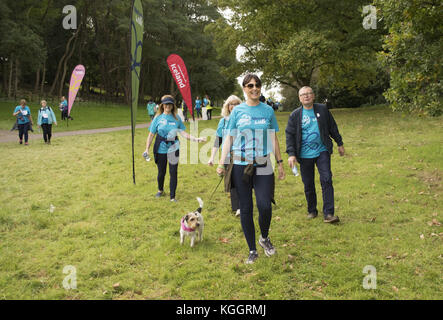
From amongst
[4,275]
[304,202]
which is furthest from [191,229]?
[304,202]

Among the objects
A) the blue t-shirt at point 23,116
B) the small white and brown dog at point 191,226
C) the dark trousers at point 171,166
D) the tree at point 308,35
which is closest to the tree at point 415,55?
the dark trousers at point 171,166

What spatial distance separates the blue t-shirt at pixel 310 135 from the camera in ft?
19.2

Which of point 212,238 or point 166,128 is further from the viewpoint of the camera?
point 166,128

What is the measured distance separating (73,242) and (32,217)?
1561mm

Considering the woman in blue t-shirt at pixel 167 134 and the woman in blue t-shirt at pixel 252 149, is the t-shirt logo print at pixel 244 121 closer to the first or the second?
the woman in blue t-shirt at pixel 252 149

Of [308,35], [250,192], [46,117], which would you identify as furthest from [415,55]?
[308,35]

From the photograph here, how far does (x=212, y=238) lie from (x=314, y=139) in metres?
2.20

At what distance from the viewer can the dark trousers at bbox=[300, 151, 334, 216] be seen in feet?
19.2

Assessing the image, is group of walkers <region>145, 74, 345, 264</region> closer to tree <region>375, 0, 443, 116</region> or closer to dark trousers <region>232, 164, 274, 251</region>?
dark trousers <region>232, 164, 274, 251</region>

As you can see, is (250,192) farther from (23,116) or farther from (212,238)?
(23,116)

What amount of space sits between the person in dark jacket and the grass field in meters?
0.60

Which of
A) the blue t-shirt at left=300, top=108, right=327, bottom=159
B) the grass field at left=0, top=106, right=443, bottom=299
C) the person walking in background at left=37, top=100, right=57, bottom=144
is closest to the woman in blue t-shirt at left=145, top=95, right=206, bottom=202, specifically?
the grass field at left=0, top=106, right=443, bottom=299

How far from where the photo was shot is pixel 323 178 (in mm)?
5871
